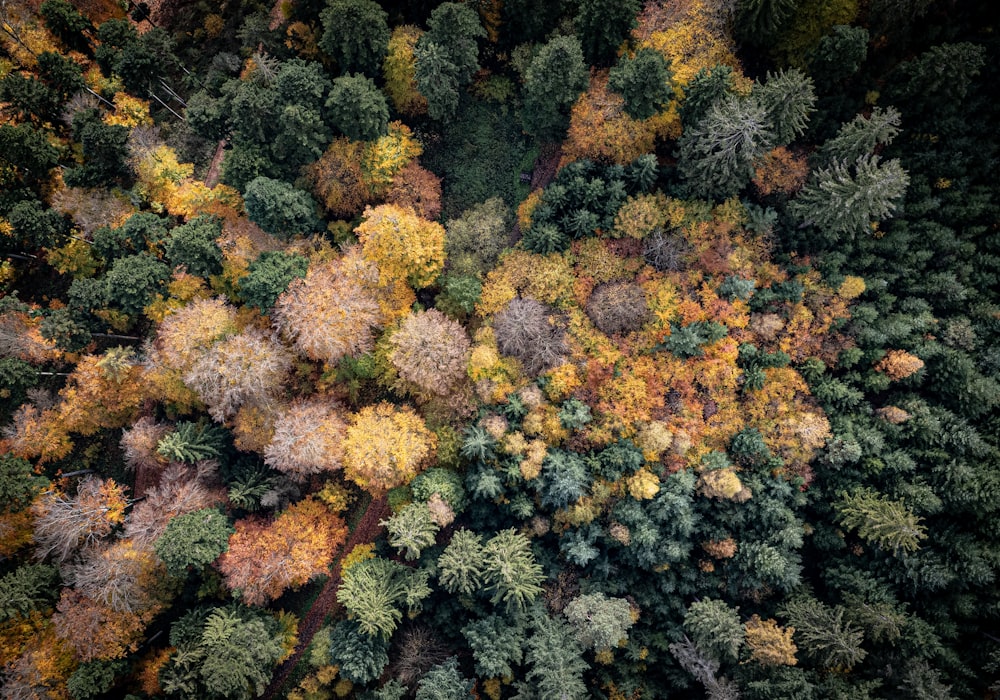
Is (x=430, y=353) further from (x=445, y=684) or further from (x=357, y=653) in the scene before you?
(x=445, y=684)

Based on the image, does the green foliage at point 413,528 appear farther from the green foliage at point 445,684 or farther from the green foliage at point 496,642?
the green foliage at point 445,684

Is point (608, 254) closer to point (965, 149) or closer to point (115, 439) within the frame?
point (965, 149)

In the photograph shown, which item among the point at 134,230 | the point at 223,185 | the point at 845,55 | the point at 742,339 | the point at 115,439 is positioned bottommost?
the point at 115,439

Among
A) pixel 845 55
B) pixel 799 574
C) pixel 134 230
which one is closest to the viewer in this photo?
pixel 845 55

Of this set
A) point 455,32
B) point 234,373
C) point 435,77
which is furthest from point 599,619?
point 455,32

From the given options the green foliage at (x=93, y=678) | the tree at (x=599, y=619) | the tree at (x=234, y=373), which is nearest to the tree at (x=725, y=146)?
the tree at (x=599, y=619)

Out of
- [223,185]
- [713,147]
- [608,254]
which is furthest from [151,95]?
[713,147]
